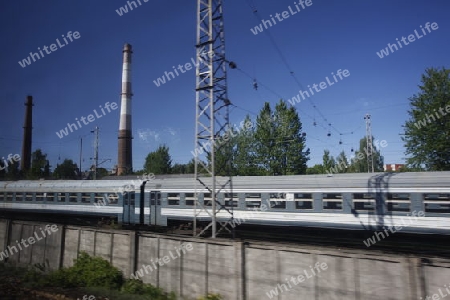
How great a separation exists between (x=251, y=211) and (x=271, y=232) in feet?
4.79

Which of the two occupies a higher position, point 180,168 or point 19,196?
point 180,168

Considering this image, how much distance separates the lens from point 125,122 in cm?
5038

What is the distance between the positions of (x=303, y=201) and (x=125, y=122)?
4131cm

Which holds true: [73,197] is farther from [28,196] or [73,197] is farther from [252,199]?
[252,199]

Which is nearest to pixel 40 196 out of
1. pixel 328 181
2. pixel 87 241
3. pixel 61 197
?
pixel 61 197

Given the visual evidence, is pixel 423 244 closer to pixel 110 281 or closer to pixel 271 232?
pixel 271 232

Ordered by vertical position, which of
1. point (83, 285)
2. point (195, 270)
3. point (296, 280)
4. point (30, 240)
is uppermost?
point (30, 240)

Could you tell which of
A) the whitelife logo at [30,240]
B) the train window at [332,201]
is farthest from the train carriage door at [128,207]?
the train window at [332,201]

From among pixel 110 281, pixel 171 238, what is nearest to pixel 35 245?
pixel 110 281

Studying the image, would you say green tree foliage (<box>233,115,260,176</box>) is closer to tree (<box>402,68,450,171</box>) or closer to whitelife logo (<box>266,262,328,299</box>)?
tree (<box>402,68,450,171</box>)

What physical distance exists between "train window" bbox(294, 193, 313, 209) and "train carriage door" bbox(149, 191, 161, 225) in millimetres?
8366

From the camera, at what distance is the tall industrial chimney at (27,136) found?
182ft

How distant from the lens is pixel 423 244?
40.5 ft

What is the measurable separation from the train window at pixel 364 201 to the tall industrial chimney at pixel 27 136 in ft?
191
